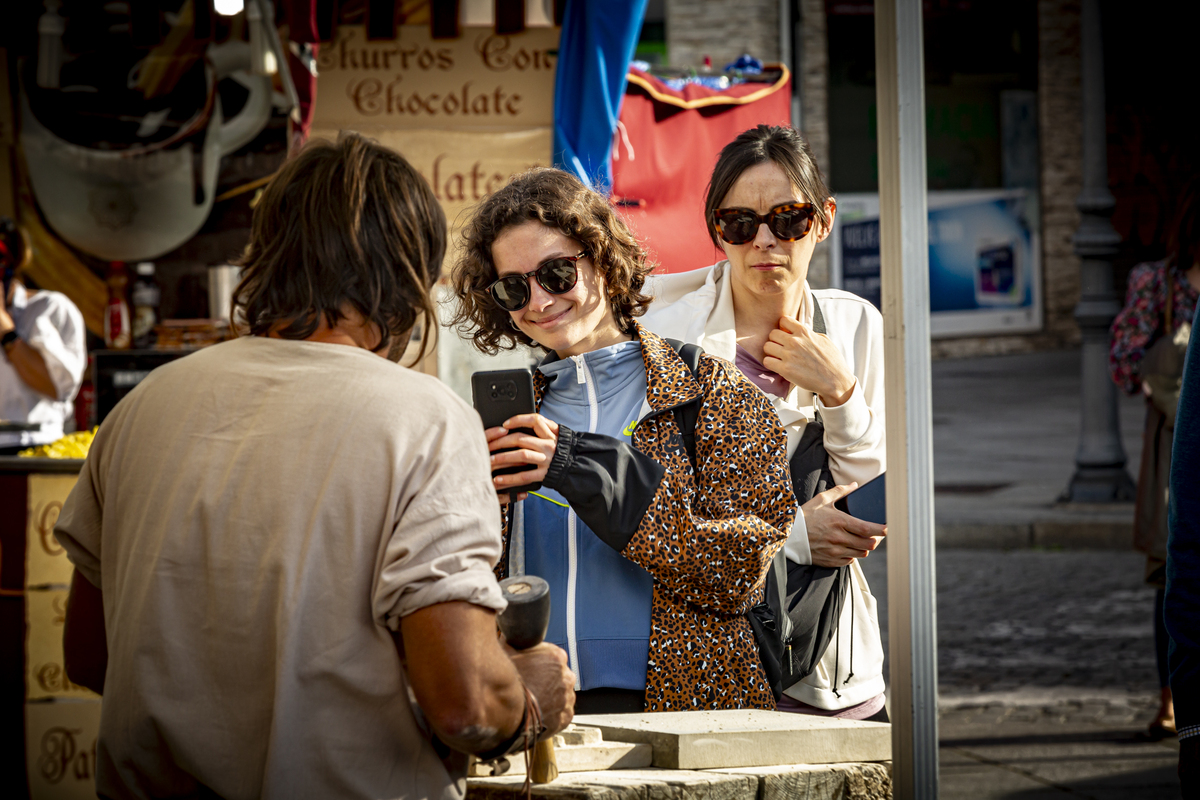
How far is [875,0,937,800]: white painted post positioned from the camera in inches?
70.7

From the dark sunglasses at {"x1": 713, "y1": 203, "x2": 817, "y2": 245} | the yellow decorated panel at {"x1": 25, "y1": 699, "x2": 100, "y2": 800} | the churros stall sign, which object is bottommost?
the yellow decorated panel at {"x1": 25, "y1": 699, "x2": 100, "y2": 800}

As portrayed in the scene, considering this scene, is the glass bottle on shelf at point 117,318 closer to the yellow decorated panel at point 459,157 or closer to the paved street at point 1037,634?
the yellow decorated panel at point 459,157

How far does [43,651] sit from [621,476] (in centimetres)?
260

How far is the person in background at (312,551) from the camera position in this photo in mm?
1378

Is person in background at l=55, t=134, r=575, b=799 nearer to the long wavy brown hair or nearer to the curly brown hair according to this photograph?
the long wavy brown hair


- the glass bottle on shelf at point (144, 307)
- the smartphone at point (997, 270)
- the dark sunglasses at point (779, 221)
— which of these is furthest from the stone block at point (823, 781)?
the smartphone at point (997, 270)

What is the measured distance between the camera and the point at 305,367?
144cm

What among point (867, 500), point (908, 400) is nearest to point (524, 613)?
point (908, 400)

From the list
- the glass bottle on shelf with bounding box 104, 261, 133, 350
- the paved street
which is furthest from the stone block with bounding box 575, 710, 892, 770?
the glass bottle on shelf with bounding box 104, 261, 133, 350

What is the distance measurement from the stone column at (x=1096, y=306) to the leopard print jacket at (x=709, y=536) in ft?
23.6

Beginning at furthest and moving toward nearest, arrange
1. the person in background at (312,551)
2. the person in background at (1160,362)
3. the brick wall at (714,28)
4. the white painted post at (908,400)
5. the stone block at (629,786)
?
the brick wall at (714,28), the person in background at (1160,362), the white painted post at (908,400), the stone block at (629,786), the person in background at (312,551)

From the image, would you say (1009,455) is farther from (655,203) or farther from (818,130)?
(655,203)

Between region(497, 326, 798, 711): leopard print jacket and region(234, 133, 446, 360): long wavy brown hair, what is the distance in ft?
2.10

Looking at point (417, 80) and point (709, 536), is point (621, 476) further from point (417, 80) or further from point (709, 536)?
point (417, 80)
